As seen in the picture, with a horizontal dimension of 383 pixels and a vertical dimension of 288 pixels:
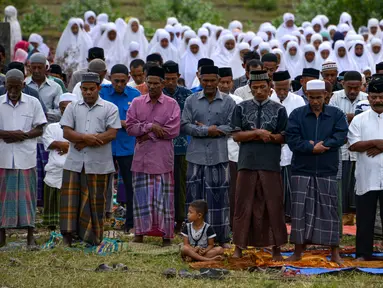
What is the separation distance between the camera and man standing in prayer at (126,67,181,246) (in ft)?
38.5

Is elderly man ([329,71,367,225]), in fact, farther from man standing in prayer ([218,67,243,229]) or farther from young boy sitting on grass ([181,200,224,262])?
young boy sitting on grass ([181,200,224,262])

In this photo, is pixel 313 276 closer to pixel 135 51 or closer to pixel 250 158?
pixel 250 158

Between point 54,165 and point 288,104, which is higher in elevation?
point 288,104

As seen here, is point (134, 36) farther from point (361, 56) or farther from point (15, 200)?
point (15, 200)

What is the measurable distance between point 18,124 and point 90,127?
84 centimetres

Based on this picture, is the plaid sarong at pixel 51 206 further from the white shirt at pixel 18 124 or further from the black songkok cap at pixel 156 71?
the black songkok cap at pixel 156 71

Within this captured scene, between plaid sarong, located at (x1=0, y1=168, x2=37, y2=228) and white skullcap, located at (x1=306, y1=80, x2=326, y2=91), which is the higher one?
white skullcap, located at (x1=306, y1=80, x2=326, y2=91)

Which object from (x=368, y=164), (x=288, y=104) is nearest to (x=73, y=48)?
(x=288, y=104)

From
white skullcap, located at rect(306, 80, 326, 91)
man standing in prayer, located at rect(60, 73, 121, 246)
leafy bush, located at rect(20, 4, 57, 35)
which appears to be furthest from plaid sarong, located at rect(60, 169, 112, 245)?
leafy bush, located at rect(20, 4, 57, 35)

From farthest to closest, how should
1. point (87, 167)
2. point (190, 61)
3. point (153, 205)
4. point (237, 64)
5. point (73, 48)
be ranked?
point (73, 48) → point (190, 61) → point (237, 64) → point (153, 205) → point (87, 167)

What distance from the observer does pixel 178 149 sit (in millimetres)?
12656

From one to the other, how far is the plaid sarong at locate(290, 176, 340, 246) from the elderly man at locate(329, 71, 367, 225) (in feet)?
Result: 7.47

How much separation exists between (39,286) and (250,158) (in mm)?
2781

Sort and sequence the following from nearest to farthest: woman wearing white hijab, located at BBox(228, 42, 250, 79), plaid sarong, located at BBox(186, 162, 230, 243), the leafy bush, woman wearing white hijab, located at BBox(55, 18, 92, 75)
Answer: plaid sarong, located at BBox(186, 162, 230, 243)
woman wearing white hijab, located at BBox(228, 42, 250, 79)
woman wearing white hijab, located at BBox(55, 18, 92, 75)
the leafy bush
